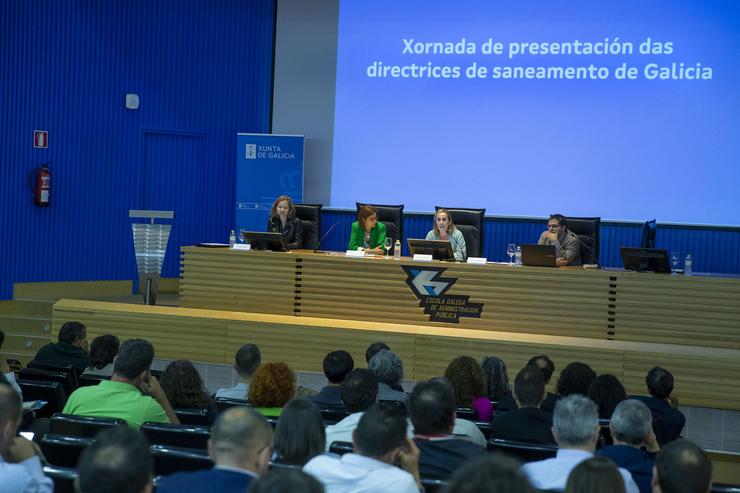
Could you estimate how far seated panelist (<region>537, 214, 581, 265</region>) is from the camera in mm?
7488

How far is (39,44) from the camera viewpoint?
958 cm

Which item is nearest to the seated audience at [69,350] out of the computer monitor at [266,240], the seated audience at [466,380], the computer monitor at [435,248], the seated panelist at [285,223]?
the computer monitor at [266,240]

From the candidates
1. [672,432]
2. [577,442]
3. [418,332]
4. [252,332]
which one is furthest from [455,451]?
[252,332]

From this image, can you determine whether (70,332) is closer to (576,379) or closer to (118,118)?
(576,379)

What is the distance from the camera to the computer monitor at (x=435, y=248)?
720 centimetres

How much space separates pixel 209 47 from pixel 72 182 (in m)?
2.16

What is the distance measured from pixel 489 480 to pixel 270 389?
258 cm

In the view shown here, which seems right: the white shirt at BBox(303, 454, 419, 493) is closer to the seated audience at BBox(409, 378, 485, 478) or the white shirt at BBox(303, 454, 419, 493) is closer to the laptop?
the seated audience at BBox(409, 378, 485, 478)

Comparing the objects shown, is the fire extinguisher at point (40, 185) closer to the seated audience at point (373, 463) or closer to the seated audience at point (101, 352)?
the seated audience at point (101, 352)

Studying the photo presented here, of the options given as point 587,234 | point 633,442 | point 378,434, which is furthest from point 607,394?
point 587,234

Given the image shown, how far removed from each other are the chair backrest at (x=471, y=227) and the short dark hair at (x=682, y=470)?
5822 millimetres

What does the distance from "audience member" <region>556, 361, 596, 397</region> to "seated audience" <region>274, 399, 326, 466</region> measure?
2.11 meters

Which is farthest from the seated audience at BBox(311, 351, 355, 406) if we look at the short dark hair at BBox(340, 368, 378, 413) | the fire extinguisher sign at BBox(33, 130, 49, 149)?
the fire extinguisher sign at BBox(33, 130, 49, 149)

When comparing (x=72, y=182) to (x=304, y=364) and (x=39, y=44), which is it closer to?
(x=39, y=44)
